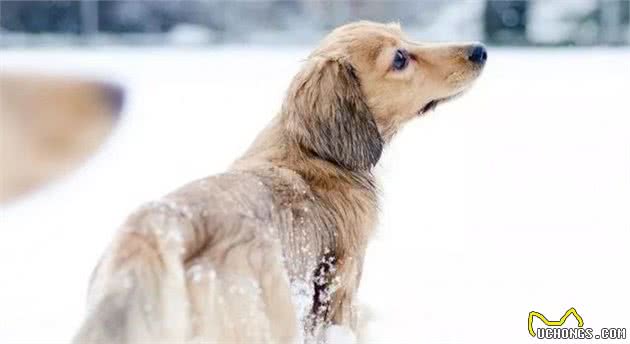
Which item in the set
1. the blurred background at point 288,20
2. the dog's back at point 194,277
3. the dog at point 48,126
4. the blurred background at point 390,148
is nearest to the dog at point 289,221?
the dog's back at point 194,277

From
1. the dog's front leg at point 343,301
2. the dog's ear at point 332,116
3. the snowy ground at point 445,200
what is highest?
the dog's ear at point 332,116

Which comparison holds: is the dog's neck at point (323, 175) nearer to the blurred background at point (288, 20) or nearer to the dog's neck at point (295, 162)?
the dog's neck at point (295, 162)

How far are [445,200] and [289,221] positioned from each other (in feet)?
10.1

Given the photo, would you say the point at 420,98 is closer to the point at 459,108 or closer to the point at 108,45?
the point at 459,108

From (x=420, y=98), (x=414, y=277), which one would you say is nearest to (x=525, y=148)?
(x=414, y=277)

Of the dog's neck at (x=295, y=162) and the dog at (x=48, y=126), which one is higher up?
the dog's neck at (x=295, y=162)

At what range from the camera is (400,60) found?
325 centimetres

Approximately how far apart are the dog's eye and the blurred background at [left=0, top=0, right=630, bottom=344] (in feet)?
1.01

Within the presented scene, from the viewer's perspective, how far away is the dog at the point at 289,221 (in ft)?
7.09

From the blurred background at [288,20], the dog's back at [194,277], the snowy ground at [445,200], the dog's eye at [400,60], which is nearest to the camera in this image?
the dog's back at [194,277]

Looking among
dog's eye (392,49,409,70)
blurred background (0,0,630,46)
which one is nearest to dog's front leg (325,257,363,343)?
dog's eye (392,49,409,70)

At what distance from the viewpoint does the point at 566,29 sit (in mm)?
11578

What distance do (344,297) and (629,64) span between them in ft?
25.4

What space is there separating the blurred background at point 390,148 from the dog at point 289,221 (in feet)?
0.87
